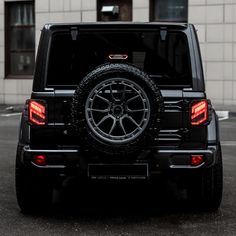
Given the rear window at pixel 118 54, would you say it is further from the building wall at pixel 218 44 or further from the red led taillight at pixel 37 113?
the building wall at pixel 218 44

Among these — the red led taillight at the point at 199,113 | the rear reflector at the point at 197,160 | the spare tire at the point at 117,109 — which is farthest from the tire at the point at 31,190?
the red led taillight at the point at 199,113

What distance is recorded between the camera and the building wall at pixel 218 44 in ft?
61.5

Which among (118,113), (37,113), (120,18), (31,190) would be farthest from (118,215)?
(120,18)

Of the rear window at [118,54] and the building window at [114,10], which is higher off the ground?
the building window at [114,10]

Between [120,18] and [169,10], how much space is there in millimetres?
1677

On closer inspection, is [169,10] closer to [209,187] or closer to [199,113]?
[209,187]

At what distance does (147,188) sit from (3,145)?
4.64 metres

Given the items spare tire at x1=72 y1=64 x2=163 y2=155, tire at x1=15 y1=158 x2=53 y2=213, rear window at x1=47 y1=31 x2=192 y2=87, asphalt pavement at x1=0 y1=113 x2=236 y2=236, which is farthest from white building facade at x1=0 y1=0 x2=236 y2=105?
spare tire at x1=72 y1=64 x2=163 y2=155

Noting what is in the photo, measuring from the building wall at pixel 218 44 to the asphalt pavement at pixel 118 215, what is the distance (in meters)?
11.5

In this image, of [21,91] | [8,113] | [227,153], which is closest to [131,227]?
[227,153]

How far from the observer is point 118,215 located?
5.86m

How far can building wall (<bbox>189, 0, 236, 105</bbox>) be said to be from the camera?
1873 centimetres

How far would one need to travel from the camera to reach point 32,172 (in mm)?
5527

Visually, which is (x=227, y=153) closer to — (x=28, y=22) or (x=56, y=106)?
(x=56, y=106)
